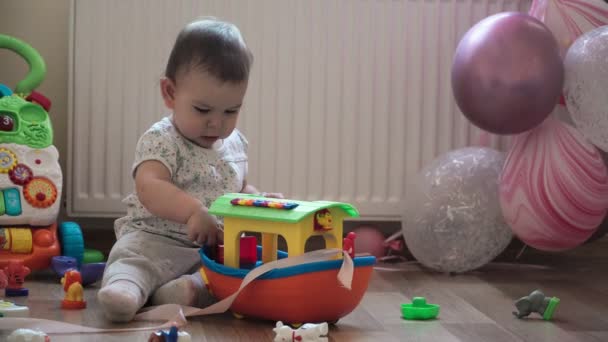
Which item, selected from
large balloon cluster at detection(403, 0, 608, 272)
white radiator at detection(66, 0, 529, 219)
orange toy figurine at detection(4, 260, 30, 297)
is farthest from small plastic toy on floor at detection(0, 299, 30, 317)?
large balloon cluster at detection(403, 0, 608, 272)

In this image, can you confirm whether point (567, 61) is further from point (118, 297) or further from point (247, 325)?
point (118, 297)

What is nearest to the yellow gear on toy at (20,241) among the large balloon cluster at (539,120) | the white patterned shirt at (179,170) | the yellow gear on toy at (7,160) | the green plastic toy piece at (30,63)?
the yellow gear on toy at (7,160)

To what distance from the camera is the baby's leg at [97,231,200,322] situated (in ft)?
4.64

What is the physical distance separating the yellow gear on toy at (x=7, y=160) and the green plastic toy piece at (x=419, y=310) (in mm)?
959

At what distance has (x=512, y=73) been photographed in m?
1.87

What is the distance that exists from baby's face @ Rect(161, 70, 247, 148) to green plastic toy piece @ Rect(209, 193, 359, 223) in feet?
0.76

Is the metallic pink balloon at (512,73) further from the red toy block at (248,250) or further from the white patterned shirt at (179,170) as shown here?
the red toy block at (248,250)

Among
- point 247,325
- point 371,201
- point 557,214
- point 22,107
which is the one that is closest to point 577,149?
point 557,214

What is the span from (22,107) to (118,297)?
79cm

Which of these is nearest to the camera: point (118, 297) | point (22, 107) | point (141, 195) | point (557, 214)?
point (118, 297)

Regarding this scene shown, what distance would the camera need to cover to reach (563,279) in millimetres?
2062

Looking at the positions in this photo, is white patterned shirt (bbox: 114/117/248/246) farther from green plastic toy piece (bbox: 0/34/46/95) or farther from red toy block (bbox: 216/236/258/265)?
green plastic toy piece (bbox: 0/34/46/95)

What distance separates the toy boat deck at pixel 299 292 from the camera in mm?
1358

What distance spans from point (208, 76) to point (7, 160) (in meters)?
0.62
